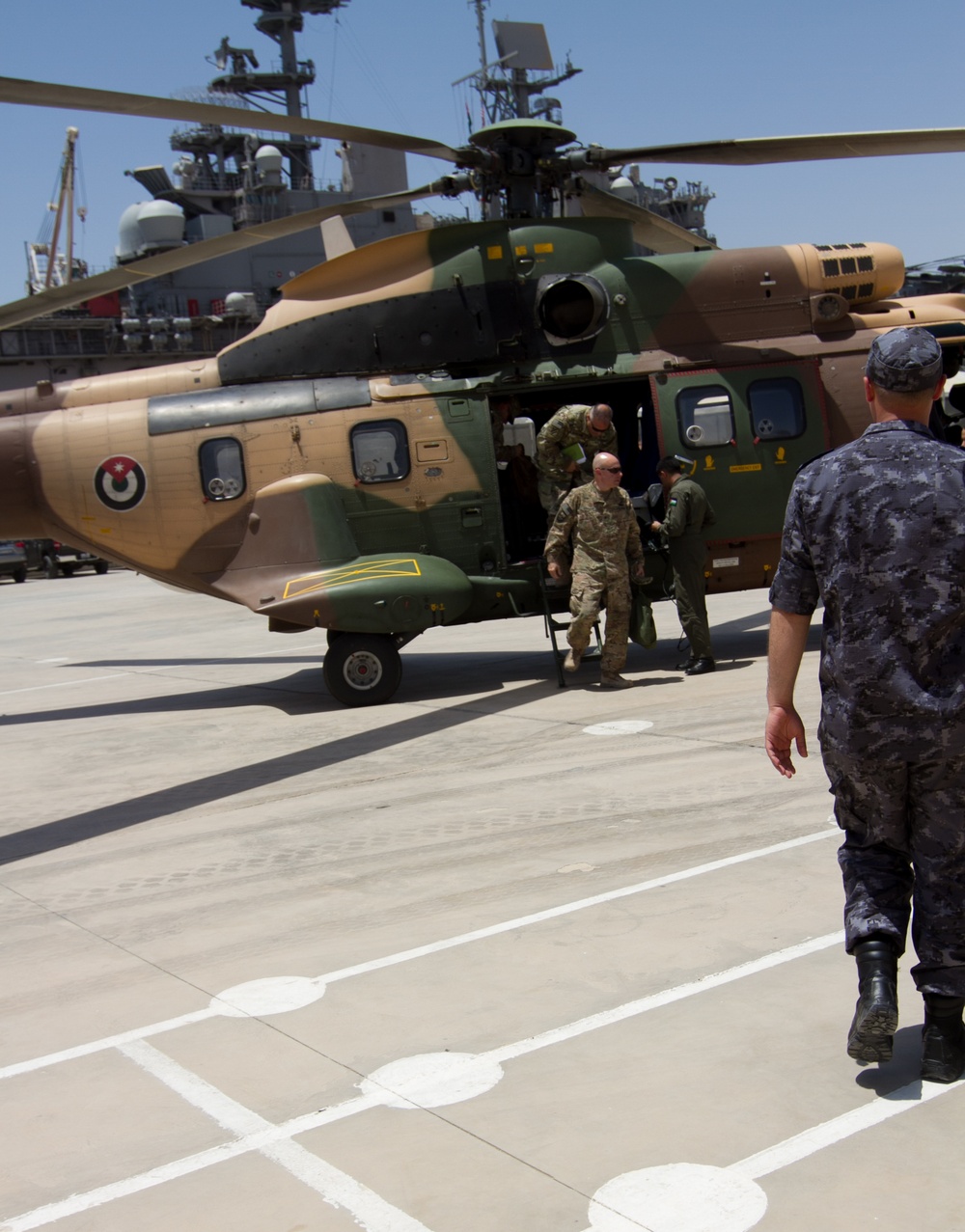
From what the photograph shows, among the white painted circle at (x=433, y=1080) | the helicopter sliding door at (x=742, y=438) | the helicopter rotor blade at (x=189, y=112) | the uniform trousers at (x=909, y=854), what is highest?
the helicopter rotor blade at (x=189, y=112)

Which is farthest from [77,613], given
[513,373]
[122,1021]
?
[122,1021]

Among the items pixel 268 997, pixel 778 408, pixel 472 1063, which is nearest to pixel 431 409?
→ pixel 778 408

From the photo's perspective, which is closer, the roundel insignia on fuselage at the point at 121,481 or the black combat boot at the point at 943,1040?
the black combat boot at the point at 943,1040

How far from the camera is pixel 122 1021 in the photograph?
414 cm

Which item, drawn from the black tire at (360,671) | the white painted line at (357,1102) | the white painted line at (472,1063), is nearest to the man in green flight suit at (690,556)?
the black tire at (360,671)

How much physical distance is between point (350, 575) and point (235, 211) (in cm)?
5110

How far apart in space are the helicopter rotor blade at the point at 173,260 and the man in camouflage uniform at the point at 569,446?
2.03 meters

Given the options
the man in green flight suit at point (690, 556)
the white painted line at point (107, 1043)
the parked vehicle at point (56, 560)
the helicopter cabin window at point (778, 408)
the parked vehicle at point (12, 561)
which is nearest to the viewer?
the white painted line at point (107, 1043)

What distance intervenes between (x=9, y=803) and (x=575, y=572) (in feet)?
14.8

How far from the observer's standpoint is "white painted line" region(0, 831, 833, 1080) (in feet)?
13.0

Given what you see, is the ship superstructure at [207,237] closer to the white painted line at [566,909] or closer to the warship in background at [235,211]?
the warship in background at [235,211]

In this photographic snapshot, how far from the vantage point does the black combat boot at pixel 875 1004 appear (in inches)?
127

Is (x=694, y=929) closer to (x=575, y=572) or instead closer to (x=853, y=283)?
A: (x=575, y=572)

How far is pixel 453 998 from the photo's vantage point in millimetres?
4074
